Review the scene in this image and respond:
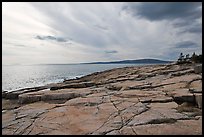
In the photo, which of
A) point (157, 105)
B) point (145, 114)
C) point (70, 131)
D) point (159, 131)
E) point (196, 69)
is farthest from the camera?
point (196, 69)

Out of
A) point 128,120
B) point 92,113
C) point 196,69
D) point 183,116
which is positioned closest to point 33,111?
point 92,113

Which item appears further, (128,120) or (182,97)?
(182,97)

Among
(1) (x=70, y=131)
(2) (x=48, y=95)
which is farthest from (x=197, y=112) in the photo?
(2) (x=48, y=95)

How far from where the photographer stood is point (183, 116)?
22.6 ft

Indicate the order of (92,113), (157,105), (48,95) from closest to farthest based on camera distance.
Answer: (92,113), (157,105), (48,95)

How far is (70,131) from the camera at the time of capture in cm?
616

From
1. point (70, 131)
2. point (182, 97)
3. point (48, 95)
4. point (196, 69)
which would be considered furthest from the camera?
point (196, 69)

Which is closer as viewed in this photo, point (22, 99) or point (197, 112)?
point (197, 112)

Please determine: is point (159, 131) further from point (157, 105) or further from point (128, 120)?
point (157, 105)

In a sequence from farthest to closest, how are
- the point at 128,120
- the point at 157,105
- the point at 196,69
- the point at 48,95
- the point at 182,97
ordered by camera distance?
the point at 196,69 < the point at 48,95 < the point at 182,97 < the point at 157,105 < the point at 128,120

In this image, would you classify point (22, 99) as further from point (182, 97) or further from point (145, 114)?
point (182, 97)

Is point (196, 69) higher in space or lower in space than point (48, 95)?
higher

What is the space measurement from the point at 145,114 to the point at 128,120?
2.56 feet

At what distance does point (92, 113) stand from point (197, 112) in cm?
342
